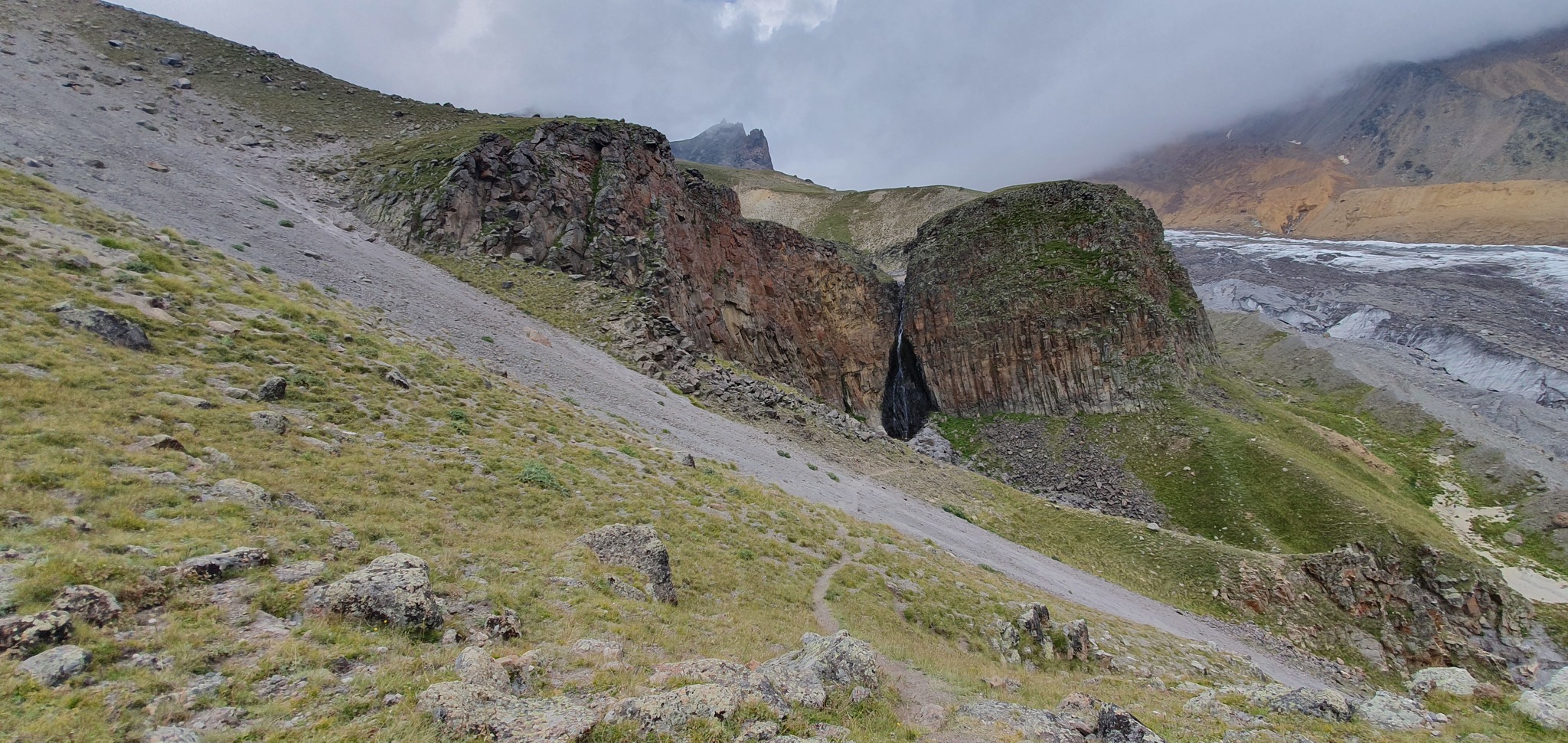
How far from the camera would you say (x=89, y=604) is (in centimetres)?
452

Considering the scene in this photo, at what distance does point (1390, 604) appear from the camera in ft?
74.0

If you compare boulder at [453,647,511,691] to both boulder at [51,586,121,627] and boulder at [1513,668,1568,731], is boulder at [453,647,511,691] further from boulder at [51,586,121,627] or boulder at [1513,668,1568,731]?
boulder at [1513,668,1568,731]

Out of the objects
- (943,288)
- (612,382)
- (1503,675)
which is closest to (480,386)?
(612,382)

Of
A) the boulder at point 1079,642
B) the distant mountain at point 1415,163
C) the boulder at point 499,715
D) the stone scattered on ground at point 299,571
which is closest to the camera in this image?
the boulder at point 499,715

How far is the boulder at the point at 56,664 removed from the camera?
12.2 ft

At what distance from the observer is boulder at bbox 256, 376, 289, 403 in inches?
405

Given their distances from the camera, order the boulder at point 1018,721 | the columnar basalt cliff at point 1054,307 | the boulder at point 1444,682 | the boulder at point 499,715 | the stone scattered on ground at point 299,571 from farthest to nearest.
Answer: the columnar basalt cliff at point 1054,307
the boulder at point 1444,682
the boulder at point 1018,721
the stone scattered on ground at point 299,571
the boulder at point 499,715

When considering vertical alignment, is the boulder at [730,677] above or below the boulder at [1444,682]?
above

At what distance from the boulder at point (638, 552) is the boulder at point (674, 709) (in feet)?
12.6

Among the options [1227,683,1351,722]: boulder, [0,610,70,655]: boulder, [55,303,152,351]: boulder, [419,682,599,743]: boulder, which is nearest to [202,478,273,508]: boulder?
[0,610,70,655]: boulder

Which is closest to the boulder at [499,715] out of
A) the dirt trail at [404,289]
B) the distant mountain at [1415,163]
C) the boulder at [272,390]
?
the boulder at [272,390]

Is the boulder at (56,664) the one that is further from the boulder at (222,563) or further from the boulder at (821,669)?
the boulder at (821,669)

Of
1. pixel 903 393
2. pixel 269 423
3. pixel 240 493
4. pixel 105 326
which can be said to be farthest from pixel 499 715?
pixel 903 393

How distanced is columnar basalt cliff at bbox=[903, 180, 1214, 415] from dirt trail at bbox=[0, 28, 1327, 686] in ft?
85.2
